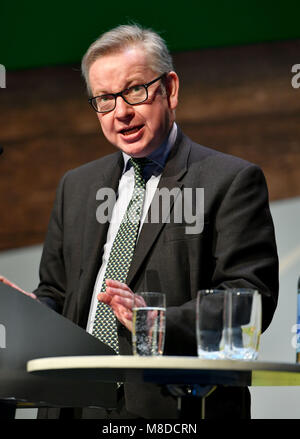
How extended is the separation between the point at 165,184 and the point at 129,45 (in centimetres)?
47

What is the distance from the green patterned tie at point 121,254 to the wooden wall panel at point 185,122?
99cm

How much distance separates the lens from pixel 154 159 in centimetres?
257

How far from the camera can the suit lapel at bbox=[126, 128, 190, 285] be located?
233cm

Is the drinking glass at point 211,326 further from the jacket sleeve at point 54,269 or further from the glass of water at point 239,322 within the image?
the jacket sleeve at point 54,269

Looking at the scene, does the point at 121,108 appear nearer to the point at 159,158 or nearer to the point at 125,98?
the point at 125,98

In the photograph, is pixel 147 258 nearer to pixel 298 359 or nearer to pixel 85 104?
pixel 298 359

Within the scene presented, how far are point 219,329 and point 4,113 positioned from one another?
8.24 ft

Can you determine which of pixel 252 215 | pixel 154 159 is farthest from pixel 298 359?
pixel 154 159

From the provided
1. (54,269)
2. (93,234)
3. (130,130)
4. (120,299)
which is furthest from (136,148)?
(120,299)

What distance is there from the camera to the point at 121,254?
2.39m

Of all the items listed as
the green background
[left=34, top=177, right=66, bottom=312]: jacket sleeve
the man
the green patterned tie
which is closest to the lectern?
the man

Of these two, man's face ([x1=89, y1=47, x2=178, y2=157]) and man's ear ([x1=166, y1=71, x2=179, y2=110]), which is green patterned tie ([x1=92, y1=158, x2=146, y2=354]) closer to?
man's face ([x1=89, y1=47, x2=178, y2=157])
